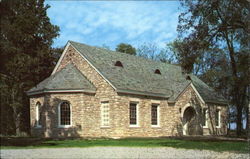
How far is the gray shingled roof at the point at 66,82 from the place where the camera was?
26070 millimetres

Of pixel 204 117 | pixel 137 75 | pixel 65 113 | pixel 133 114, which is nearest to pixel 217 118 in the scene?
pixel 204 117

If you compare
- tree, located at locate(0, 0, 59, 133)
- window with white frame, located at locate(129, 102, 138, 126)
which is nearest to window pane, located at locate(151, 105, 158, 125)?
window with white frame, located at locate(129, 102, 138, 126)

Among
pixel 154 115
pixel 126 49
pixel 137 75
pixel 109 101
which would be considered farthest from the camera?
pixel 126 49

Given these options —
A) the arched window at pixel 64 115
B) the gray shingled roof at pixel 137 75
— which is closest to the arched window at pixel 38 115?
the arched window at pixel 64 115

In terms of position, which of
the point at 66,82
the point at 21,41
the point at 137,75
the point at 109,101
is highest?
the point at 21,41

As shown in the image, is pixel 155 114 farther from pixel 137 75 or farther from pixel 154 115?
pixel 137 75

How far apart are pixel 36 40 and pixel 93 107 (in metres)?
11.1

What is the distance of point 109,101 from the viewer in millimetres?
26516

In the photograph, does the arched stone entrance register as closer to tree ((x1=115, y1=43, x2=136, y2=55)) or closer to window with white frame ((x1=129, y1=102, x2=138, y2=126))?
window with white frame ((x1=129, y1=102, x2=138, y2=126))

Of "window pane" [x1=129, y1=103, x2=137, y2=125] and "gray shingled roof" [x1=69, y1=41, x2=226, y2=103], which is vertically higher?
"gray shingled roof" [x1=69, y1=41, x2=226, y2=103]

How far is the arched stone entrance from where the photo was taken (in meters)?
32.2

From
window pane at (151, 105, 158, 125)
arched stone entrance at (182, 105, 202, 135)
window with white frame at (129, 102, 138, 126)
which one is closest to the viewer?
window with white frame at (129, 102, 138, 126)

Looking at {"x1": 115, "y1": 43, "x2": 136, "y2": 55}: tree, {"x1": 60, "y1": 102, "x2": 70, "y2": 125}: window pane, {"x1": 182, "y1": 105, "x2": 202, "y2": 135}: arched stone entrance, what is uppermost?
{"x1": 115, "y1": 43, "x2": 136, "y2": 55}: tree

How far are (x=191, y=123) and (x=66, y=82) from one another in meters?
12.3
